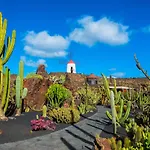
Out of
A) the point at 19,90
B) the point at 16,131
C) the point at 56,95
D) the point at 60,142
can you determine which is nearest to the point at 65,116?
the point at 19,90

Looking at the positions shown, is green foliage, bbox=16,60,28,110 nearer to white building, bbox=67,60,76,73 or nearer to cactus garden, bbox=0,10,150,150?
cactus garden, bbox=0,10,150,150

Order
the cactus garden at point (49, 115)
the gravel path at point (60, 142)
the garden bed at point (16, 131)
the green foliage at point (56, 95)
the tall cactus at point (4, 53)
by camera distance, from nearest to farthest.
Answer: the cactus garden at point (49, 115) → the gravel path at point (60, 142) → the garden bed at point (16, 131) → the tall cactus at point (4, 53) → the green foliage at point (56, 95)

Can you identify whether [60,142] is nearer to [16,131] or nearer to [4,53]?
[16,131]

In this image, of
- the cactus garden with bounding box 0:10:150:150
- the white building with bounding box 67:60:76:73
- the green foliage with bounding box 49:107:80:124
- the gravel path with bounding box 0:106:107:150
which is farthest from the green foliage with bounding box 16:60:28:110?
the white building with bounding box 67:60:76:73

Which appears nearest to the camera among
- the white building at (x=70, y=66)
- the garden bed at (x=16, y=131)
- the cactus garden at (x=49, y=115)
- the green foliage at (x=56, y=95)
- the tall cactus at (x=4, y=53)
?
the cactus garden at (x=49, y=115)

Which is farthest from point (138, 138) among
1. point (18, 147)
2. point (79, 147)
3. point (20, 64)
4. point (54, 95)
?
point (54, 95)

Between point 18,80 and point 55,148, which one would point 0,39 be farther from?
point 55,148

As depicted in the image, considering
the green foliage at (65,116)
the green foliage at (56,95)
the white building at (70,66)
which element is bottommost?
the green foliage at (65,116)

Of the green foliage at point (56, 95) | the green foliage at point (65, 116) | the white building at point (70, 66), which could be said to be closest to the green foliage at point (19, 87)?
the green foliage at point (65, 116)

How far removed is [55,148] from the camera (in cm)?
774

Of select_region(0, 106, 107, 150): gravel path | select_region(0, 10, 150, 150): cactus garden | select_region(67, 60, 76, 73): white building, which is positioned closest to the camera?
select_region(0, 10, 150, 150): cactus garden

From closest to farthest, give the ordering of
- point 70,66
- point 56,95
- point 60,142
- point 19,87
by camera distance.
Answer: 1. point 60,142
2. point 19,87
3. point 56,95
4. point 70,66

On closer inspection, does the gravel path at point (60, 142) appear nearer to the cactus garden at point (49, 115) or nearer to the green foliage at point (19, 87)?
the cactus garden at point (49, 115)

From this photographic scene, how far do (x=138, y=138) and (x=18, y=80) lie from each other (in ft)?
29.9
